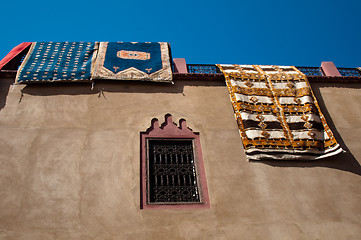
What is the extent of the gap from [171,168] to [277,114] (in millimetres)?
2215

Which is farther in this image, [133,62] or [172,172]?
[133,62]

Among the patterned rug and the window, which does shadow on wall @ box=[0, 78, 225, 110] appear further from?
the window

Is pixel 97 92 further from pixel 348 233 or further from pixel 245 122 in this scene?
pixel 348 233

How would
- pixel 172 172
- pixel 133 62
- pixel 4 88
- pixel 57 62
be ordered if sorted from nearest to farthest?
pixel 172 172, pixel 4 88, pixel 57 62, pixel 133 62

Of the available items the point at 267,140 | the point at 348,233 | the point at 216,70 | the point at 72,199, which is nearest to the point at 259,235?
the point at 348,233

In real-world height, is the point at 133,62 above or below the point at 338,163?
above

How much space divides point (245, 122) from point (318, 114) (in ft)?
4.57

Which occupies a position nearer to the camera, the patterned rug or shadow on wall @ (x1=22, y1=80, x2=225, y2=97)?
shadow on wall @ (x1=22, y1=80, x2=225, y2=97)

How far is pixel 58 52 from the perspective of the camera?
7.50 metres

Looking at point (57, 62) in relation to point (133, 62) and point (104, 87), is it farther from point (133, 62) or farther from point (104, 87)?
point (133, 62)

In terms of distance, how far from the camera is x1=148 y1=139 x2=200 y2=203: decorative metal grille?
5.48 m

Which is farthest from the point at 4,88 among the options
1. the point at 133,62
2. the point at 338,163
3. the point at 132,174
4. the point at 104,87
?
the point at 338,163

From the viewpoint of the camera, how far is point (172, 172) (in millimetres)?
5746

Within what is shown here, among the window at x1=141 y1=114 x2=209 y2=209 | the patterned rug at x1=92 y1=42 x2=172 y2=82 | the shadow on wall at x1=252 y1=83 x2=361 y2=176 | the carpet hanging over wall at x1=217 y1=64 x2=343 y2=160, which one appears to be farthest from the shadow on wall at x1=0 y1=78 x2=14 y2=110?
the shadow on wall at x1=252 y1=83 x2=361 y2=176
